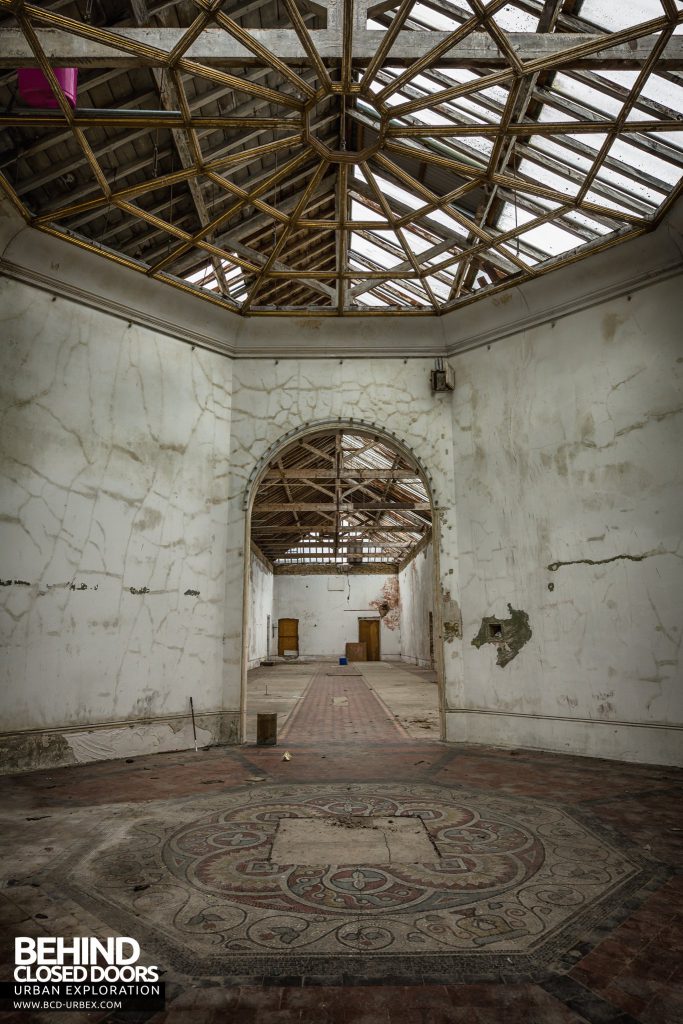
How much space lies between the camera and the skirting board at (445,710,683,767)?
6.14 meters

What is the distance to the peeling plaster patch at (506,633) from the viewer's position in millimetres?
7367

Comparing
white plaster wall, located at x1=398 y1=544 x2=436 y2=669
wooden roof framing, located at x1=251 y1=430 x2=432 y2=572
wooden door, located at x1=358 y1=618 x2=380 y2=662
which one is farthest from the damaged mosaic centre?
wooden door, located at x1=358 y1=618 x2=380 y2=662

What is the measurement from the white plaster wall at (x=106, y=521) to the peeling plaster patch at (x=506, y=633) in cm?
364

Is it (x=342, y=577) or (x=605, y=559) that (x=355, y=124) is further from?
(x=342, y=577)

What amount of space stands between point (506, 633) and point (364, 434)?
11.7ft

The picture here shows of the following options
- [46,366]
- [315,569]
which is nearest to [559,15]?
[46,366]

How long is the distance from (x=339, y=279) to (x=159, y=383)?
2.85 metres

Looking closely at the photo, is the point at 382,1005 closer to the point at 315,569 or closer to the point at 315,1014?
the point at 315,1014

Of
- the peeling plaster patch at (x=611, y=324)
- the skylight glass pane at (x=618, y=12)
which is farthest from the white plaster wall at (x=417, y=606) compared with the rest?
the skylight glass pane at (x=618, y=12)

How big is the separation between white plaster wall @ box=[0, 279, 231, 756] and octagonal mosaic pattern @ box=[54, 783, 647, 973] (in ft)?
7.60

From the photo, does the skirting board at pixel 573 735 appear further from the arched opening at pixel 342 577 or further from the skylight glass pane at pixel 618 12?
the skylight glass pane at pixel 618 12

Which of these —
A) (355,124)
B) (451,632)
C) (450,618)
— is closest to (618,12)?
(355,124)

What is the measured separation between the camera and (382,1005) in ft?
7.41

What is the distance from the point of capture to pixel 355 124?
25.2 ft
